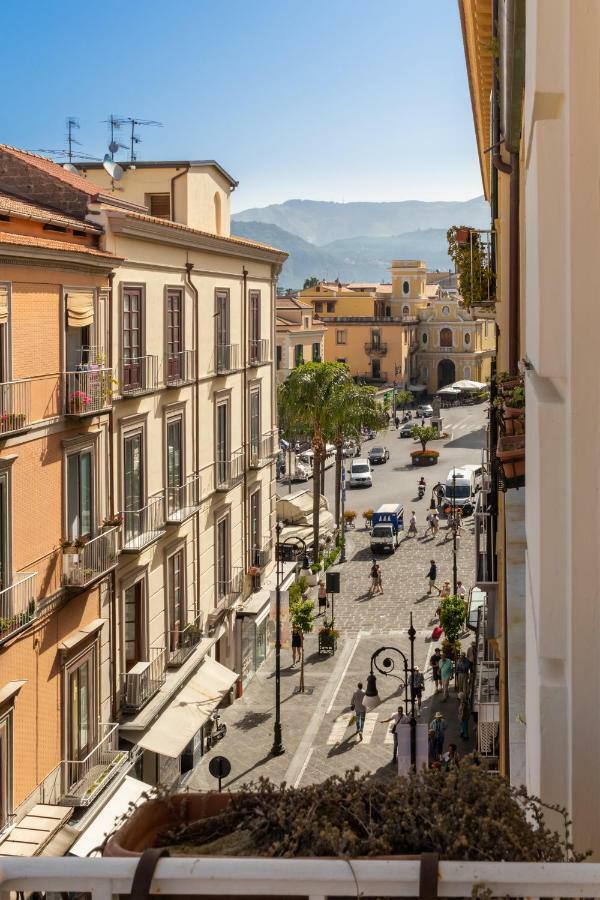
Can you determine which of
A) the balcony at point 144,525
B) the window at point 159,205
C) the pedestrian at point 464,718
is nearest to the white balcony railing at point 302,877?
the balcony at point 144,525

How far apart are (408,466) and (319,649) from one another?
1375 inches

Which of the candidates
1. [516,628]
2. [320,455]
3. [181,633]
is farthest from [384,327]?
[516,628]

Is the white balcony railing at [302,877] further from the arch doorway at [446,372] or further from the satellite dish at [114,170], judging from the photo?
the arch doorway at [446,372]

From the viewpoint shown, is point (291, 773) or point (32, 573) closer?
point (32, 573)

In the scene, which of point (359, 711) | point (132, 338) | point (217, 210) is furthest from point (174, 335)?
point (359, 711)

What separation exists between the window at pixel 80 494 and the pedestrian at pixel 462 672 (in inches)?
425

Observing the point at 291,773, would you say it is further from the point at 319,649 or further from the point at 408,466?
the point at 408,466

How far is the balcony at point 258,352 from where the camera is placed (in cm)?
2959

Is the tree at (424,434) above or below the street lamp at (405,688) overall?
above

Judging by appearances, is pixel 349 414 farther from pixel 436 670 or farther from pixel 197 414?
pixel 197 414

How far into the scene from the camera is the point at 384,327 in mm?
101625

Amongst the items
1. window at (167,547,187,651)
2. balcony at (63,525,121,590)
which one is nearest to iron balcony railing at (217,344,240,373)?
window at (167,547,187,651)

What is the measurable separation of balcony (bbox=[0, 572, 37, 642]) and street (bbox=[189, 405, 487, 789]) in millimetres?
5034

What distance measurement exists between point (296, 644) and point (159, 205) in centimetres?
1209
